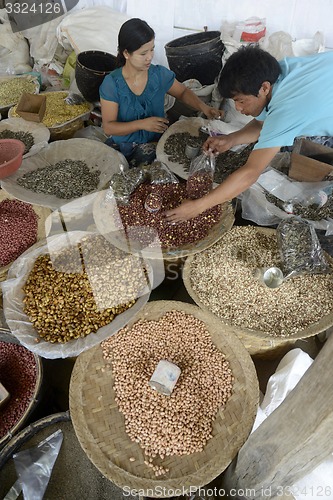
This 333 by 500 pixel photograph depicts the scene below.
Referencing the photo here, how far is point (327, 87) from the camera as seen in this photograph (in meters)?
1.91

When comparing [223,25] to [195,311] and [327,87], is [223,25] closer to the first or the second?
[327,87]

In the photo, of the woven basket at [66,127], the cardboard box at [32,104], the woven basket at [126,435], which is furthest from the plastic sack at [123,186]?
the cardboard box at [32,104]

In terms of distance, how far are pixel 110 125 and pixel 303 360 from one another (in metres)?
1.93

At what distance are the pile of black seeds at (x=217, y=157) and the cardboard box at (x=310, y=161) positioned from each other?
331mm

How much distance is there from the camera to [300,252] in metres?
2.03

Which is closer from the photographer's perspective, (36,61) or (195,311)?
(195,311)

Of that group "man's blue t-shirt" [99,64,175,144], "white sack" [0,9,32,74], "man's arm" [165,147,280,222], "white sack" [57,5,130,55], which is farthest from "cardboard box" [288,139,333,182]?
"white sack" [0,9,32,74]

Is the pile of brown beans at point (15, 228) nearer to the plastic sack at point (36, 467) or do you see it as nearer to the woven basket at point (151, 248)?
the woven basket at point (151, 248)

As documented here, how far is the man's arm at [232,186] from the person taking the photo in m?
1.83

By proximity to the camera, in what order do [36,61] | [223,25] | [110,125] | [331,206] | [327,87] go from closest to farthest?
[327,87] → [331,206] → [110,125] → [223,25] → [36,61]

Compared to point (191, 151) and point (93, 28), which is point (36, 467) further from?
point (93, 28)

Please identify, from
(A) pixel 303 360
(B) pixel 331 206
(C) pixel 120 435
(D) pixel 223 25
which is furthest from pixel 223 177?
(D) pixel 223 25

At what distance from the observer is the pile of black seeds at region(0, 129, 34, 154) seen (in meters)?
2.83

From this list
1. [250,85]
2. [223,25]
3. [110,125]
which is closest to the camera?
[250,85]
